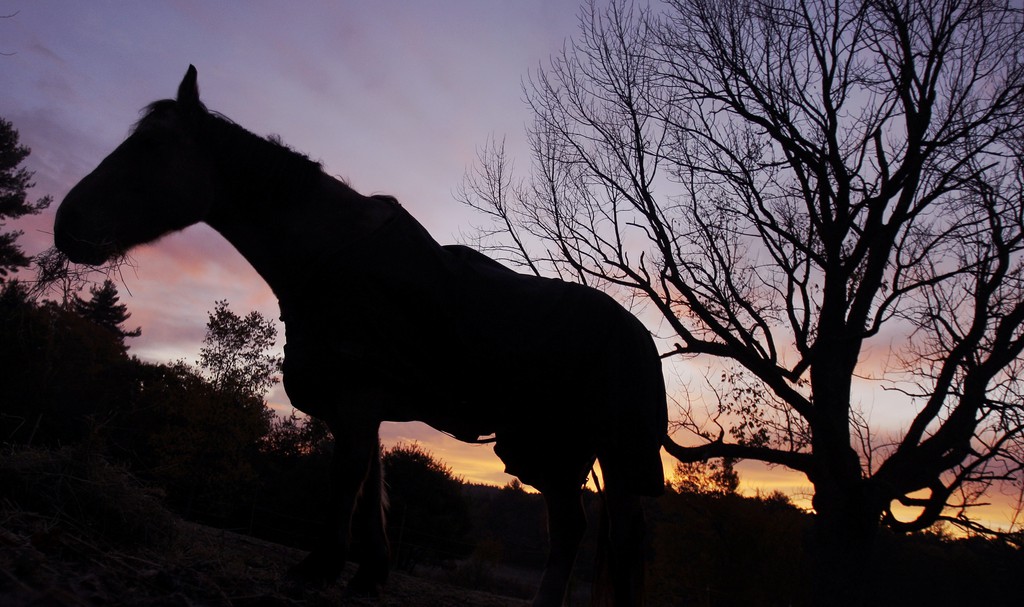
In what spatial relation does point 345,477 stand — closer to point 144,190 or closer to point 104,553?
point 104,553

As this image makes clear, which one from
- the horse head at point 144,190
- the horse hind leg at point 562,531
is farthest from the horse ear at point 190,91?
the horse hind leg at point 562,531

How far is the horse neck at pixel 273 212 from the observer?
314 centimetres

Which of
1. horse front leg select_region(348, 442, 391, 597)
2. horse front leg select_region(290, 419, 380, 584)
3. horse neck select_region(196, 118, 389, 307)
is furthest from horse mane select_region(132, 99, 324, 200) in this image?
horse front leg select_region(348, 442, 391, 597)

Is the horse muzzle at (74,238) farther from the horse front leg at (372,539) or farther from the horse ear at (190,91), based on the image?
the horse front leg at (372,539)

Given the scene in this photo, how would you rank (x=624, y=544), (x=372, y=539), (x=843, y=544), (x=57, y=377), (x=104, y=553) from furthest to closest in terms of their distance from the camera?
1. (x=57, y=377)
2. (x=843, y=544)
3. (x=624, y=544)
4. (x=372, y=539)
5. (x=104, y=553)

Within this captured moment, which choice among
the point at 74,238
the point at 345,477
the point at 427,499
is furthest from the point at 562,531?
the point at 427,499

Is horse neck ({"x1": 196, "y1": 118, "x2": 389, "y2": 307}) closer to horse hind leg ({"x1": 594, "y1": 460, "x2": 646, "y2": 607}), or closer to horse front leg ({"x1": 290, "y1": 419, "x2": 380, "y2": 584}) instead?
horse front leg ({"x1": 290, "y1": 419, "x2": 380, "y2": 584})

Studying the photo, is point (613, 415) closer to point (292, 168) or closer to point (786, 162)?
point (292, 168)

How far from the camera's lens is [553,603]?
369 cm

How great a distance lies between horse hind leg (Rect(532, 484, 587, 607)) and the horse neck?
2.15 metres

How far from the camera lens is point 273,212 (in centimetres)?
320

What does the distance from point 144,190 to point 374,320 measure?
4.20ft

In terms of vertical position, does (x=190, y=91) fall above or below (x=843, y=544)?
above

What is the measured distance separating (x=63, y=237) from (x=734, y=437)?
1217 cm
